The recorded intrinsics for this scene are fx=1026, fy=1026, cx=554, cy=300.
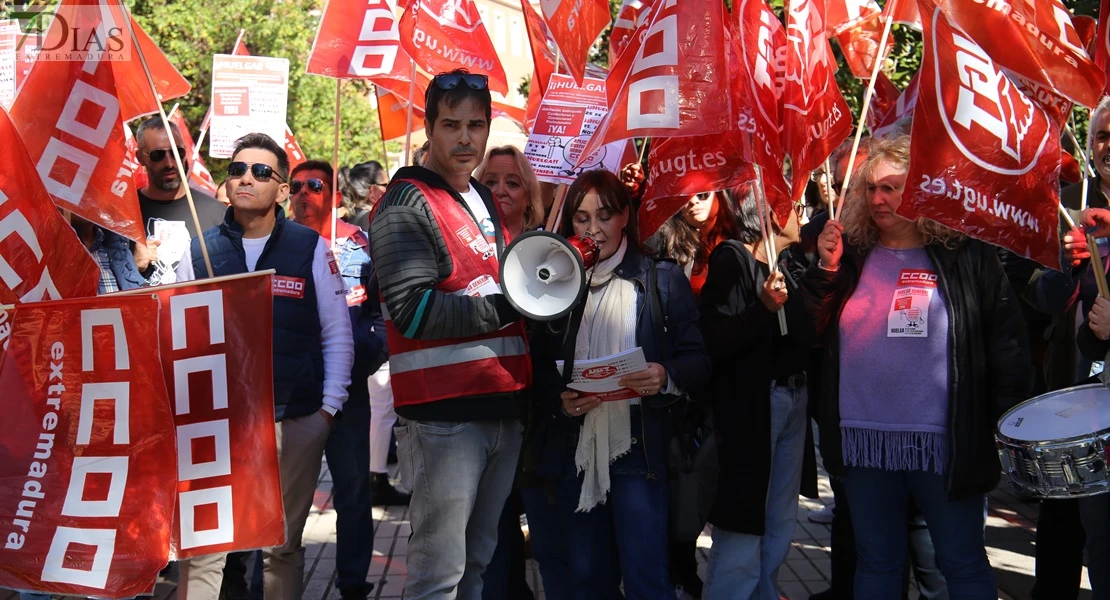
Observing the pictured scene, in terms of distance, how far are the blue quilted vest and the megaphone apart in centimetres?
126

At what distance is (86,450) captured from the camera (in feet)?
9.95

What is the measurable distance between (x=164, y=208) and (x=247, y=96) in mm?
1952

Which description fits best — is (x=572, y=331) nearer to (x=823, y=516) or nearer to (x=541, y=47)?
(x=541, y=47)

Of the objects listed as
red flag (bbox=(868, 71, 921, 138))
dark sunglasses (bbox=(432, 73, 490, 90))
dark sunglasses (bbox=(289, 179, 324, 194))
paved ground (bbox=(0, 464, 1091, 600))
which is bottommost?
paved ground (bbox=(0, 464, 1091, 600))

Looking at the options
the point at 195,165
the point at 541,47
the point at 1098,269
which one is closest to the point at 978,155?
the point at 1098,269

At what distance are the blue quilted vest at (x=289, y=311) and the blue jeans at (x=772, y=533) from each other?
5.47 ft

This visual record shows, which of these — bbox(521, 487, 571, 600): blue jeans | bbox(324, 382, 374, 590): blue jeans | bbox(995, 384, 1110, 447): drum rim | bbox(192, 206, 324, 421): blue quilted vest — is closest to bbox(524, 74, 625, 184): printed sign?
bbox(192, 206, 324, 421): blue quilted vest

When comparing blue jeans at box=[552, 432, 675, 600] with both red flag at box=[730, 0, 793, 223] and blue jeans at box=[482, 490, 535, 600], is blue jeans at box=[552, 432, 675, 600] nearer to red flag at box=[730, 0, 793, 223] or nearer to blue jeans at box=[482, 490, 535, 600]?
blue jeans at box=[482, 490, 535, 600]

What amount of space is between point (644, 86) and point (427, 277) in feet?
3.79

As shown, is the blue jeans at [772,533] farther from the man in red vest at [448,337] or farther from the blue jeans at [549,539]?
→ the man in red vest at [448,337]

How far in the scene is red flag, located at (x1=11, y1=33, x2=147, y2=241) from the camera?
3.38 metres

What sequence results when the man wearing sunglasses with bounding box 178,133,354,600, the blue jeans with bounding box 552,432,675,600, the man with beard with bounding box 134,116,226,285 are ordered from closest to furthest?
the blue jeans with bounding box 552,432,675,600
the man wearing sunglasses with bounding box 178,133,354,600
the man with beard with bounding box 134,116,226,285

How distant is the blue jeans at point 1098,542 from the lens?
3.70 meters

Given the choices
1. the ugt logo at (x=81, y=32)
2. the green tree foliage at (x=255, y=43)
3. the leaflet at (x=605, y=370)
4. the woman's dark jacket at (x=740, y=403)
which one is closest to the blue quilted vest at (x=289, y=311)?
the ugt logo at (x=81, y=32)
